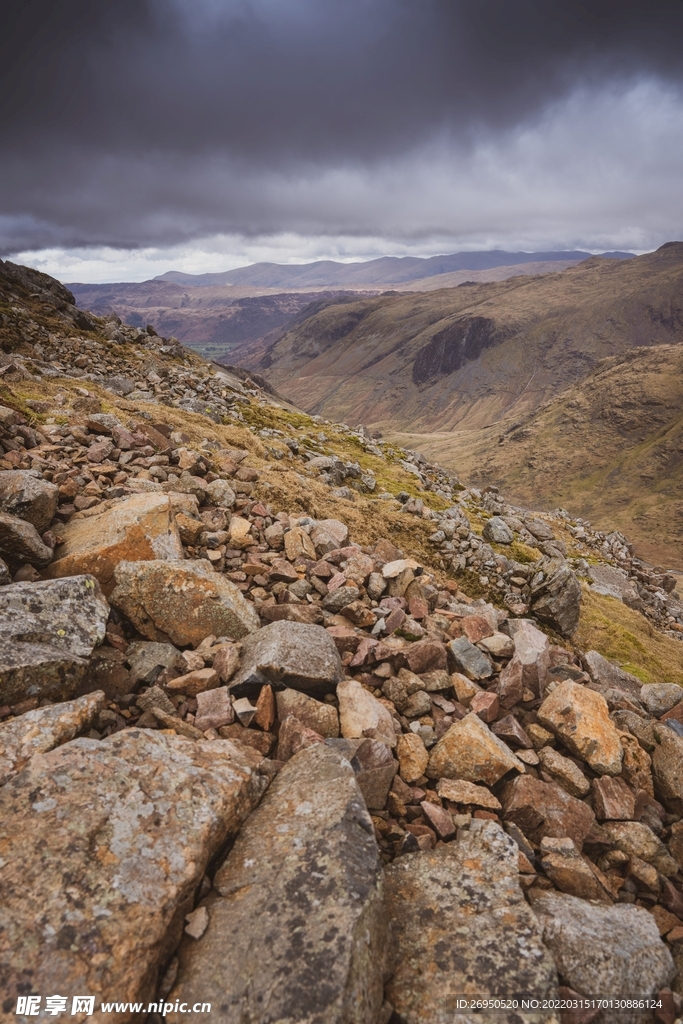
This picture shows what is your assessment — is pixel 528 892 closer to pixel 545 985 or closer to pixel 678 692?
pixel 545 985

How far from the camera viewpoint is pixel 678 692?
8672 millimetres

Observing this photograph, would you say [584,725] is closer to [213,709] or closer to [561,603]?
[213,709]

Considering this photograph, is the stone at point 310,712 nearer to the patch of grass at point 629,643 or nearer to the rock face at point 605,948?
the rock face at point 605,948

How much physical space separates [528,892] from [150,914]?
12.2ft

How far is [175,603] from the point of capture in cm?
711

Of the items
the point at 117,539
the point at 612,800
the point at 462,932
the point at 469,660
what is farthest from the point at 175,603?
the point at 612,800

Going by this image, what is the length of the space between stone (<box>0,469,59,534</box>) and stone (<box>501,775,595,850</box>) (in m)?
8.14

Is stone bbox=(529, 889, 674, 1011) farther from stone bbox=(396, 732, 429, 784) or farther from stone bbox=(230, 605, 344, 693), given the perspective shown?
stone bbox=(230, 605, 344, 693)

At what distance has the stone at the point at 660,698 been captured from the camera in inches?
333

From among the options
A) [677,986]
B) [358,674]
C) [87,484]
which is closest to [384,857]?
[358,674]

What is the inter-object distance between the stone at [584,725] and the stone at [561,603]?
812cm

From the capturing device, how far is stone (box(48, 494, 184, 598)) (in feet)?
24.2

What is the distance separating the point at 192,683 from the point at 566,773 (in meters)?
5.03

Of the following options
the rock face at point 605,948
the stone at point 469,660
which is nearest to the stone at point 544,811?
the rock face at point 605,948
